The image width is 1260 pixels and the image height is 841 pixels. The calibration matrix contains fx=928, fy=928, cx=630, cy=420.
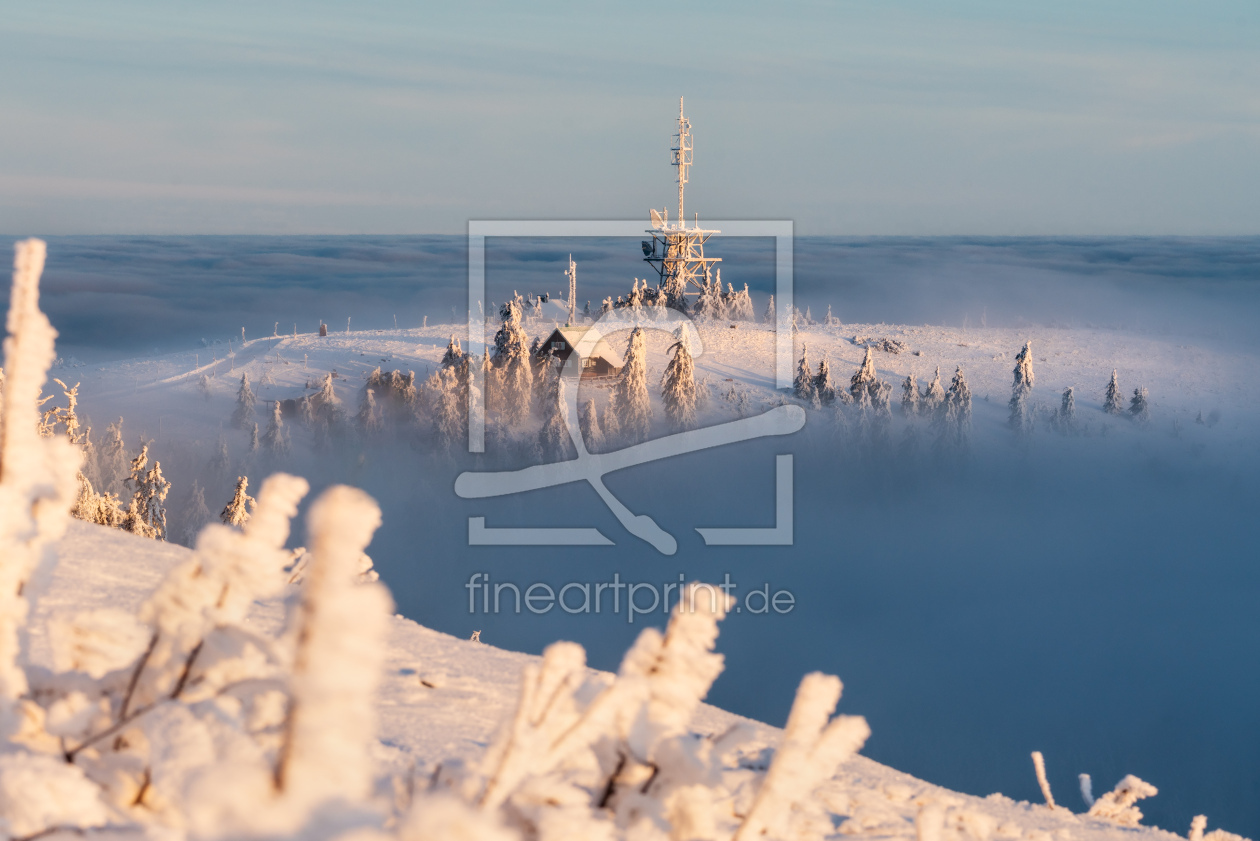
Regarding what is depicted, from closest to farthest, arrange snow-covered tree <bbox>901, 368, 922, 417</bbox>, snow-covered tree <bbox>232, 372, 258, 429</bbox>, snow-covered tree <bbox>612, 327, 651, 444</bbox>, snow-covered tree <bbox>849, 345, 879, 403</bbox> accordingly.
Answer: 1. snow-covered tree <bbox>612, 327, 651, 444</bbox>
2. snow-covered tree <bbox>849, 345, 879, 403</bbox>
3. snow-covered tree <bbox>232, 372, 258, 429</bbox>
4. snow-covered tree <bbox>901, 368, 922, 417</bbox>

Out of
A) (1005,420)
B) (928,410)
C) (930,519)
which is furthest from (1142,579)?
(928,410)

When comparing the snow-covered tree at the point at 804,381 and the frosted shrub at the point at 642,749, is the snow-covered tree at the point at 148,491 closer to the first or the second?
the frosted shrub at the point at 642,749

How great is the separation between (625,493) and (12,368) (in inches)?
2114

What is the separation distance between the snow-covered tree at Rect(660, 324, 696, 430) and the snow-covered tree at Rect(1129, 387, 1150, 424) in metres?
27.3

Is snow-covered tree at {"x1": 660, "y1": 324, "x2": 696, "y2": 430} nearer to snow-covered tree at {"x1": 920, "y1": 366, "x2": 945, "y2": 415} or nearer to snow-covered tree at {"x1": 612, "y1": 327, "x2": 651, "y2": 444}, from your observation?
snow-covered tree at {"x1": 612, "y1": 327, "x2": 651, "y2": 444}

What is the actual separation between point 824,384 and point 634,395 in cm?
1052

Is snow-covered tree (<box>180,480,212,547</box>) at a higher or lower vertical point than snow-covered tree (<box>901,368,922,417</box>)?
lower

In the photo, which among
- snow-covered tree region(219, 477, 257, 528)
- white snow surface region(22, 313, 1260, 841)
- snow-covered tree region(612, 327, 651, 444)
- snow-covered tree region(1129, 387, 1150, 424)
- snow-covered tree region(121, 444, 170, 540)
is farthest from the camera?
snow-covered tree region(1129, 387, 1150, 424)

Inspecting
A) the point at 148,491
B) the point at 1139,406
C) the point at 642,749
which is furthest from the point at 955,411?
the point at 642,749

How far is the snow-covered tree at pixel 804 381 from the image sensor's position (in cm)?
4519

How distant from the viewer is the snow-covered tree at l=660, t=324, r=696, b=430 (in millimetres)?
40688

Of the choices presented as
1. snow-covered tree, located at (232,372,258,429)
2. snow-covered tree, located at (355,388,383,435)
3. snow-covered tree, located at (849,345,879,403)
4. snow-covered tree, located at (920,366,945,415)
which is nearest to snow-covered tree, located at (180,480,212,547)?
snow-covered tree, located at (232,372,258,429)

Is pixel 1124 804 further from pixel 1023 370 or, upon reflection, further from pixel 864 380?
pixel 1023 370

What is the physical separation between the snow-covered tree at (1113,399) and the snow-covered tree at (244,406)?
46053 mm
